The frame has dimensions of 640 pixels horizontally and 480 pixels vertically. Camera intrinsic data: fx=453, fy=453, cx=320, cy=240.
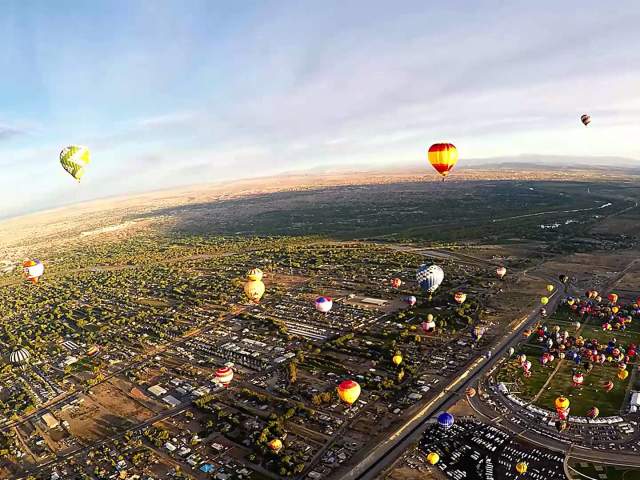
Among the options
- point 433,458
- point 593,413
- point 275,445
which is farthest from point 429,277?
point 275,445

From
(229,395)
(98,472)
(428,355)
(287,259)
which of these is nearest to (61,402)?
(98,472)

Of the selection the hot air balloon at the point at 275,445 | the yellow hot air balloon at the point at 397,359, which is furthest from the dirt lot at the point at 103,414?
the yellow hot air balloon at the point at 397,359

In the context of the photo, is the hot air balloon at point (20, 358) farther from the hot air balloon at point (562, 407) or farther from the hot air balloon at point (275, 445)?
the hot air balloon at point (562, 407)

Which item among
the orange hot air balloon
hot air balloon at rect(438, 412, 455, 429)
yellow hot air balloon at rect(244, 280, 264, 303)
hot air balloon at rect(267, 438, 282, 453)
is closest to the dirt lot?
hot air balloon at rect(267, 438, 282, 453)

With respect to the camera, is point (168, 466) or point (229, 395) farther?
point (229, 395)

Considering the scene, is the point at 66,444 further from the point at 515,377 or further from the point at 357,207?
the point at 357,207

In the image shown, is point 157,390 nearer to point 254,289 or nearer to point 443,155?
point 254,289
